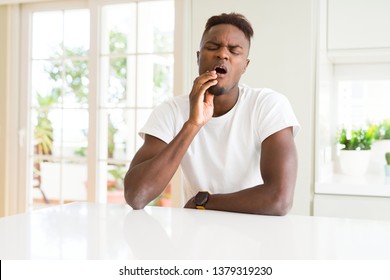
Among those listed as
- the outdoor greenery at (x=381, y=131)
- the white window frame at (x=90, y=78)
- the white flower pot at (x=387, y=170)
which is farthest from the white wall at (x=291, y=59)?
the outdoor greenery at (x=381, y=131)

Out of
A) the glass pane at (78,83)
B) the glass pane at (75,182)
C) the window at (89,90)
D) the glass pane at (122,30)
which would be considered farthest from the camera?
the glass pane at (78,83)

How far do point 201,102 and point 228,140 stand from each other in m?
0.19

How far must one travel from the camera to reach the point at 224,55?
181 cm

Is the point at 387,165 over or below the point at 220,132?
below

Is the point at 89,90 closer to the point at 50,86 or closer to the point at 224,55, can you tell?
the point at 224,55

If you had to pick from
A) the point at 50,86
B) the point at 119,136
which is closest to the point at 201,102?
the point at 119,136

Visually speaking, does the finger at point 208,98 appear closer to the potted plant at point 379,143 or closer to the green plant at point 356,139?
the green plant at point 356,139

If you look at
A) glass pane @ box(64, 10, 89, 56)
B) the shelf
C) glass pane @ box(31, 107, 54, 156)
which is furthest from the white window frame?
glass pane @ box(64, 10, 89, 56)

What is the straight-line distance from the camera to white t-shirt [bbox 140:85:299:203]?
1.83 metres

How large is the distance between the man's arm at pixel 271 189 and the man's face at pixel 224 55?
0.88ft

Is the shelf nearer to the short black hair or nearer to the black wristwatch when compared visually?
the short black hair

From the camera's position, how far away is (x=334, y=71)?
324cm

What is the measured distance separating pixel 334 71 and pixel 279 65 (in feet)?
2.09

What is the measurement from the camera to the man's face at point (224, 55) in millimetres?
1816
